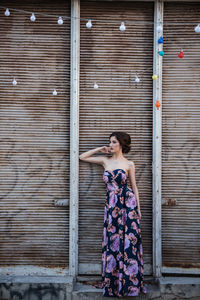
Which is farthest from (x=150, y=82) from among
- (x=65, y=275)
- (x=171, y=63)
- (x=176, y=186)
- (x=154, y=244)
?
(x=65, y=275)

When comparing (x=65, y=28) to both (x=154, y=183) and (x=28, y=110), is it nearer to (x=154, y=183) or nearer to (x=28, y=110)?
(x=28, y=110)

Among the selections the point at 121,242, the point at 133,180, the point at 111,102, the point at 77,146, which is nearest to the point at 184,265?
the point at 121,242

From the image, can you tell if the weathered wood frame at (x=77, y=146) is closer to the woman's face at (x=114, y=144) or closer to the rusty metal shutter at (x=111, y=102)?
the rusty metal shutter at (x=111, y=102)

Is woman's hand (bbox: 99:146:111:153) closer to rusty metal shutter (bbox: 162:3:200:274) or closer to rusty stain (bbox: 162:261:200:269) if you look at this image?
rusty metal shutter (bbox: 162:3:200:274)

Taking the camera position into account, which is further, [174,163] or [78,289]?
[174,163]

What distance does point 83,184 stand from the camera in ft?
15.7

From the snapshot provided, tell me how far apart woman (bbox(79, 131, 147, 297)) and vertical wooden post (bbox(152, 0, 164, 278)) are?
14.2 inches

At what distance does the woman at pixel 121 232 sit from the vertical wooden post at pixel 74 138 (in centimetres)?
49

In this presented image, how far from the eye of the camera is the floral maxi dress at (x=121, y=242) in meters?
4.28

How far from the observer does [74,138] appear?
4.70 m

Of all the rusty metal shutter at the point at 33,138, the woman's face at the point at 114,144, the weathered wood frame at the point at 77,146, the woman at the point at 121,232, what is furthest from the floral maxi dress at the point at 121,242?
the rusty metal shutter at the point at 33,138

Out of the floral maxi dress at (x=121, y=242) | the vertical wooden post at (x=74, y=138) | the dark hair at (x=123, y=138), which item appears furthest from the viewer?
the vertical wooden post at (x=74, y=138)

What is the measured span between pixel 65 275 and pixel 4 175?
166cm

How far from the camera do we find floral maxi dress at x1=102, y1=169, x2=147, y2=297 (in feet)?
14.0
